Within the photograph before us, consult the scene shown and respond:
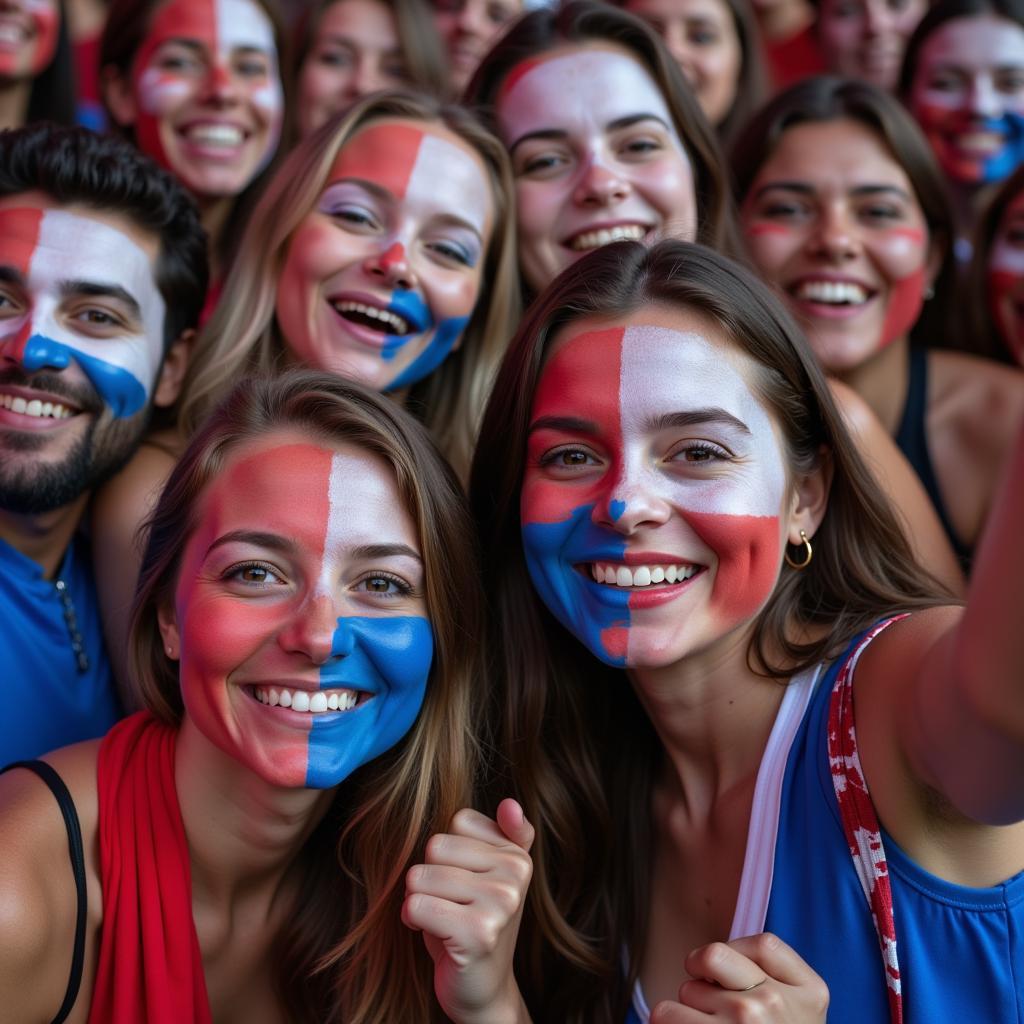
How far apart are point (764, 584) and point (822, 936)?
583mm

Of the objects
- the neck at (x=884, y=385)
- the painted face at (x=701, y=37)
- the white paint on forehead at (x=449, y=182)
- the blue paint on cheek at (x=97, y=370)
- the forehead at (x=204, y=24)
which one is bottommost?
the blue paint on cheek at (x=97, y=370)

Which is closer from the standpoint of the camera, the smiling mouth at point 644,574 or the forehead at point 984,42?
the smiling mouth at point 644,574

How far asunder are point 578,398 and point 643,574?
33 centimetres

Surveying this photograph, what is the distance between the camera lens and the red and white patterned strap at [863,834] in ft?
6.82

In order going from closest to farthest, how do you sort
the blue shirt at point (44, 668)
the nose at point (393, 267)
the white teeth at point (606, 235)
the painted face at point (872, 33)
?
the blue shirt at point (44, 668)
the nose at point (393, 267)
the white teeth at point (606, 235)
the painted face at point (872, 33)

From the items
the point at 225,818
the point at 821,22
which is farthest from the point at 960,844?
the point at 821,22

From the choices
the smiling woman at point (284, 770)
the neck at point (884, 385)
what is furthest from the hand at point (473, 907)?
the neck at point (884, 385)

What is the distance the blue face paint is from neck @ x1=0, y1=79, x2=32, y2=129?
2.19 m

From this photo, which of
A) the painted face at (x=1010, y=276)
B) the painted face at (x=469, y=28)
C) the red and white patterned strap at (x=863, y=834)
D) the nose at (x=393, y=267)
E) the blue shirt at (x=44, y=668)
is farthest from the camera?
the painted face at (x=469, y=28)

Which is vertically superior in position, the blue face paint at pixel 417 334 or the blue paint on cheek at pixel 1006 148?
the blue paint on cheek at pixel 1006 148

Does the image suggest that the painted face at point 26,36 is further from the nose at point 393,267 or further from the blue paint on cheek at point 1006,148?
the blue paint on cheek at point 1006,148

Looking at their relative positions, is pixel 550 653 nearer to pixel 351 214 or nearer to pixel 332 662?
pixel 332 662

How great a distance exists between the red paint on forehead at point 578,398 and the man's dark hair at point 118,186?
118cm

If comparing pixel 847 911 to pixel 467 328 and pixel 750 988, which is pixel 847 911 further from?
pixel 467 328
